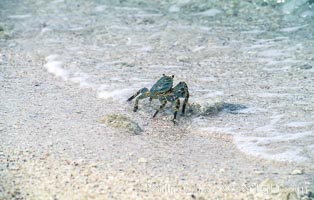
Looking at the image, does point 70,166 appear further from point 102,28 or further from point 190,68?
point 102,28

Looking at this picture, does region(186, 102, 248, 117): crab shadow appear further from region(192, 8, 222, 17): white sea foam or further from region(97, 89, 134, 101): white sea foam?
region(192, 8, 222, 17): white sea foam

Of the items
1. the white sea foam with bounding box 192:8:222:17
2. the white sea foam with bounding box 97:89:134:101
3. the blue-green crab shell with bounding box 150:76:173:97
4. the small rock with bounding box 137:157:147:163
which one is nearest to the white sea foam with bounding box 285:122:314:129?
the blue-green crab shell with bounding box 150:76:173:97

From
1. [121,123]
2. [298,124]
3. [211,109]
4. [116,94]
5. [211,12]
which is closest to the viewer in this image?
[121,123]

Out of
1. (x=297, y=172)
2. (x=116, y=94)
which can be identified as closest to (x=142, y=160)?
(x=297, y=172)

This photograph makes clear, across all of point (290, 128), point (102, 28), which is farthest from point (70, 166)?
point (102, 28)

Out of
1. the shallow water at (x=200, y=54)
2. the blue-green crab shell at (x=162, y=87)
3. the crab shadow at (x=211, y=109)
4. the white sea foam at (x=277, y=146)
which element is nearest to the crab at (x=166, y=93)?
the blue-green crab shell at (x=162, y=87)

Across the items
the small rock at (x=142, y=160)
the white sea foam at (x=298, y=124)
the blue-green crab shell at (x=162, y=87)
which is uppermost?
the small rock at (x=142, y=160)

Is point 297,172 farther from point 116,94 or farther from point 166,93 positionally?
point 116,94

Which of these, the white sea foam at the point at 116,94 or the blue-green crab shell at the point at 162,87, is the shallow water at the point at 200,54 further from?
the blue-green crab shell at the point at 162,87
